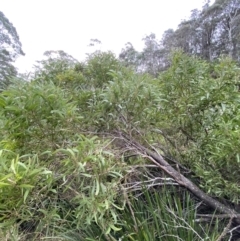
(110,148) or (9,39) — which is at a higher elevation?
(9,39)

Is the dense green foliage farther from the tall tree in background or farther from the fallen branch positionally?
the tall tree in background

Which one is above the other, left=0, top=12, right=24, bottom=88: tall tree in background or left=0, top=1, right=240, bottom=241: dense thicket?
left=0, top=12, right=24, bottom=88: tall tree in background

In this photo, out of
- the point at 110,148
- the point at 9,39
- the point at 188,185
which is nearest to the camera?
the point at 110,148

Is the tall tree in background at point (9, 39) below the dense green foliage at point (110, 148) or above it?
above

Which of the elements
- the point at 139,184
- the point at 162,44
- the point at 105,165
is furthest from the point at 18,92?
the point at 162,44

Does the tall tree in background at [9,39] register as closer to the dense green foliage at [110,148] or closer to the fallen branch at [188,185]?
the dense green foliage at [110,148]

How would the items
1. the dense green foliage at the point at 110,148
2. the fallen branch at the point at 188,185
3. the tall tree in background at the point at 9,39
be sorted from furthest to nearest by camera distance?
the tall tree in background at the point at 9,39 < the fallen branch at the point at 188,185 < the dense green foliage at the point at 110,148

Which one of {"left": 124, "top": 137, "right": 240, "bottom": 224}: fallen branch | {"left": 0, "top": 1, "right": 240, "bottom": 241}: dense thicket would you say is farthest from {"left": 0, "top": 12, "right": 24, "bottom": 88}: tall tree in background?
{"left": 124, "top": 137, "right": 240, "bottom": 224}: fallen branch

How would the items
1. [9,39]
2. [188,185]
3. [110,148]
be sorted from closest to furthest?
1. [110,148]
2. [188,185]
3. [9,39]

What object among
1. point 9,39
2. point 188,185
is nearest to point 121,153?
point 188,185

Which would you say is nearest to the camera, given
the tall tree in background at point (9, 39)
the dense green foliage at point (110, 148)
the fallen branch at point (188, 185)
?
the dense green foliage at point (110, 148)

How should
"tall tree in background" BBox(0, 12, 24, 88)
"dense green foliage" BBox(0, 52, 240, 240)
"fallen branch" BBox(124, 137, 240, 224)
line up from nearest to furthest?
"dense green foliage" BBox(0, 52, 240, 240)
"fallen branch" BBox(124, 137, 240, 224)
"tall tree in background" BBox(0, 12, 24, 88)

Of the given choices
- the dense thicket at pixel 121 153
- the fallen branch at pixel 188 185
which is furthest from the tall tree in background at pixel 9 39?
the fallen branch at pixel 188 185

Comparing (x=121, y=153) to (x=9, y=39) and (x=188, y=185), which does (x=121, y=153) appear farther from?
(x=9, y=39)
